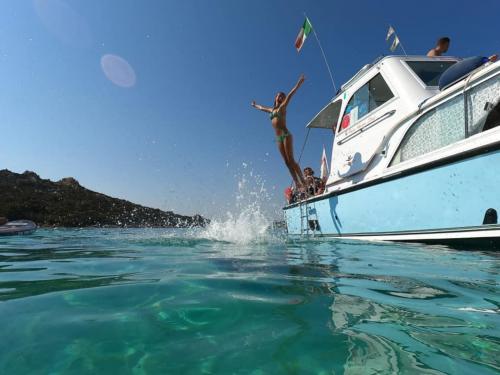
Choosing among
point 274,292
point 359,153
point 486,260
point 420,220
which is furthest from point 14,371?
point 359,153

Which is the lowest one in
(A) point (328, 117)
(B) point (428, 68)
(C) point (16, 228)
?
(C) point (16, 228)

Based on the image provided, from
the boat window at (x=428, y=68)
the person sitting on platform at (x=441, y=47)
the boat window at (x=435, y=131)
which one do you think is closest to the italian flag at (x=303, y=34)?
the person sitting on platform at (x=441, y=47)

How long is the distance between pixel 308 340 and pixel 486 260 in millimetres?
2729

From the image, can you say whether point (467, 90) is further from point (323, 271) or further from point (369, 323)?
point (369, 323)

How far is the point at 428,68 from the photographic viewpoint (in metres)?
5.96

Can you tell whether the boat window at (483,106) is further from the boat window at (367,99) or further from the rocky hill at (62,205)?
the rocky hill at (62,205)

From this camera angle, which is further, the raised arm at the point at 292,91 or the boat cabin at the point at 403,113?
the raised arm at the point at 292,91

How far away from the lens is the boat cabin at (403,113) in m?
3.79

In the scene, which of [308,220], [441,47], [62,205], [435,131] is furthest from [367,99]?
[62,205]

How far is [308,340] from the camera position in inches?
42.3

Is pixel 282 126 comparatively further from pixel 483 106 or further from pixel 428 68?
pixel 483 106

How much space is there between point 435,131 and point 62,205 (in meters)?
35.9

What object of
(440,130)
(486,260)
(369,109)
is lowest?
(486,260)

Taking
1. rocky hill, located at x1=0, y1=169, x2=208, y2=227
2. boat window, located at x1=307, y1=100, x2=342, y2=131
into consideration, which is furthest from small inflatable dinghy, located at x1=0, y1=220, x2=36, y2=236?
rocky hill, located at x1=0, y1=169, x2=208, y2=227
